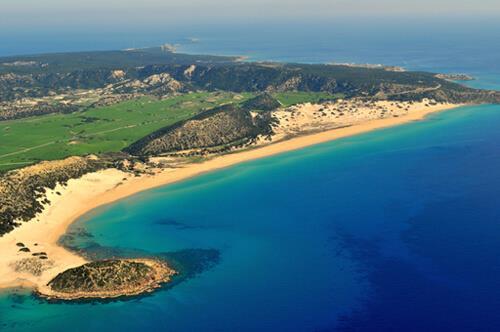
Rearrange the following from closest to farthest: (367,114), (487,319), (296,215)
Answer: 1. (487,319)
2. (296,215)
3. (367,114)

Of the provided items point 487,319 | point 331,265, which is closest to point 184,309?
point 331,265

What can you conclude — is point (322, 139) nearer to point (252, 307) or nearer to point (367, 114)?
point (367, 114)

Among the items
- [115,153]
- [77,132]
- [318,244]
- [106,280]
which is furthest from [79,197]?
[77,132]

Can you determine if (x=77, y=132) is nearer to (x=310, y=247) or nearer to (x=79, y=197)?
(x=79, y=197)

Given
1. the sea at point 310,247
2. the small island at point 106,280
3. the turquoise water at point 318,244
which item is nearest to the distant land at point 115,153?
the small island at point 106,280

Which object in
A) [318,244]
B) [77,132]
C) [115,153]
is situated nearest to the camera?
[318,244]

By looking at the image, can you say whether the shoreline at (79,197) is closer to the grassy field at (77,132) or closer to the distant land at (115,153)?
the distant land at (115,153)
